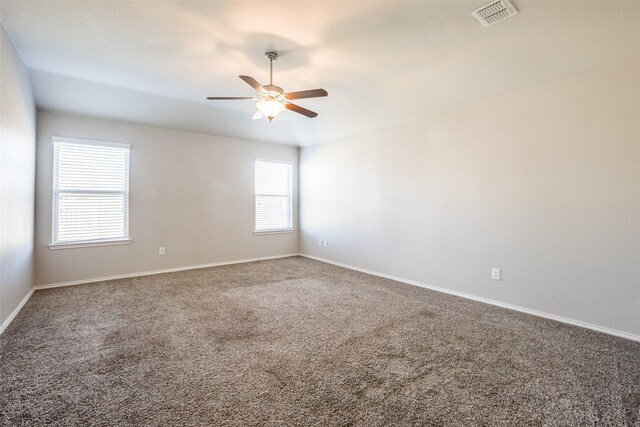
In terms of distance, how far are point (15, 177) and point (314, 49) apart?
324 cm

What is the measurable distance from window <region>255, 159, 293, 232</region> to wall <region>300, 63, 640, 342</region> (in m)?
2.01

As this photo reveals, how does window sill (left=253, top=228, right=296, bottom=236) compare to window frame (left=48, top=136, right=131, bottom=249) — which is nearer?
window frame (left=48, top=136, right=131, bottom=249)

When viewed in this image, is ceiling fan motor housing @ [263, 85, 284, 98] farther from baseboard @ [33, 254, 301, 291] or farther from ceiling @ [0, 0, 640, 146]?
baseboard @ [33, 254, 301, 291]

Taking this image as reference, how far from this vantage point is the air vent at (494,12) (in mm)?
2266

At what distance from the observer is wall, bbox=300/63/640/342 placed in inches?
106

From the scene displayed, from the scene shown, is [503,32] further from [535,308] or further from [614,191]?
[535,308]

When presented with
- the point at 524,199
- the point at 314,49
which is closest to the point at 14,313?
the point at 314,49

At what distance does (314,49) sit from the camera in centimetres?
293

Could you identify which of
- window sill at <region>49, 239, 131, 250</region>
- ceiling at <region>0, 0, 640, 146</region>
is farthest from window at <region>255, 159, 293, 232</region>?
window sill at <region>49, 239, 131, 250</region>

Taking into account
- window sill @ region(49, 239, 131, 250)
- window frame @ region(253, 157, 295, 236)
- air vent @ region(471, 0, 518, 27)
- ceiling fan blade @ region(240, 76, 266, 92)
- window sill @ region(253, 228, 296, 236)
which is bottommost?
window sill @ region(49, 239, 131, 250)

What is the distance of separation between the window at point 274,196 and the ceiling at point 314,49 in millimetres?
2145

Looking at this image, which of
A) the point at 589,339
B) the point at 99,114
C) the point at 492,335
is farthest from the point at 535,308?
the point at 99,114

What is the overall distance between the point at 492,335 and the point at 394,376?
1231 mm

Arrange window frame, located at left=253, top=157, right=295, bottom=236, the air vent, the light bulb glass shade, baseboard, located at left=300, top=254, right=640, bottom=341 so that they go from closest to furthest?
the air vent, baseboard, located at left=300, top=254, right=640, bottom=341, the light bulb glass shade, window frame, located at left=253, top=157, right=295, bottom=236
